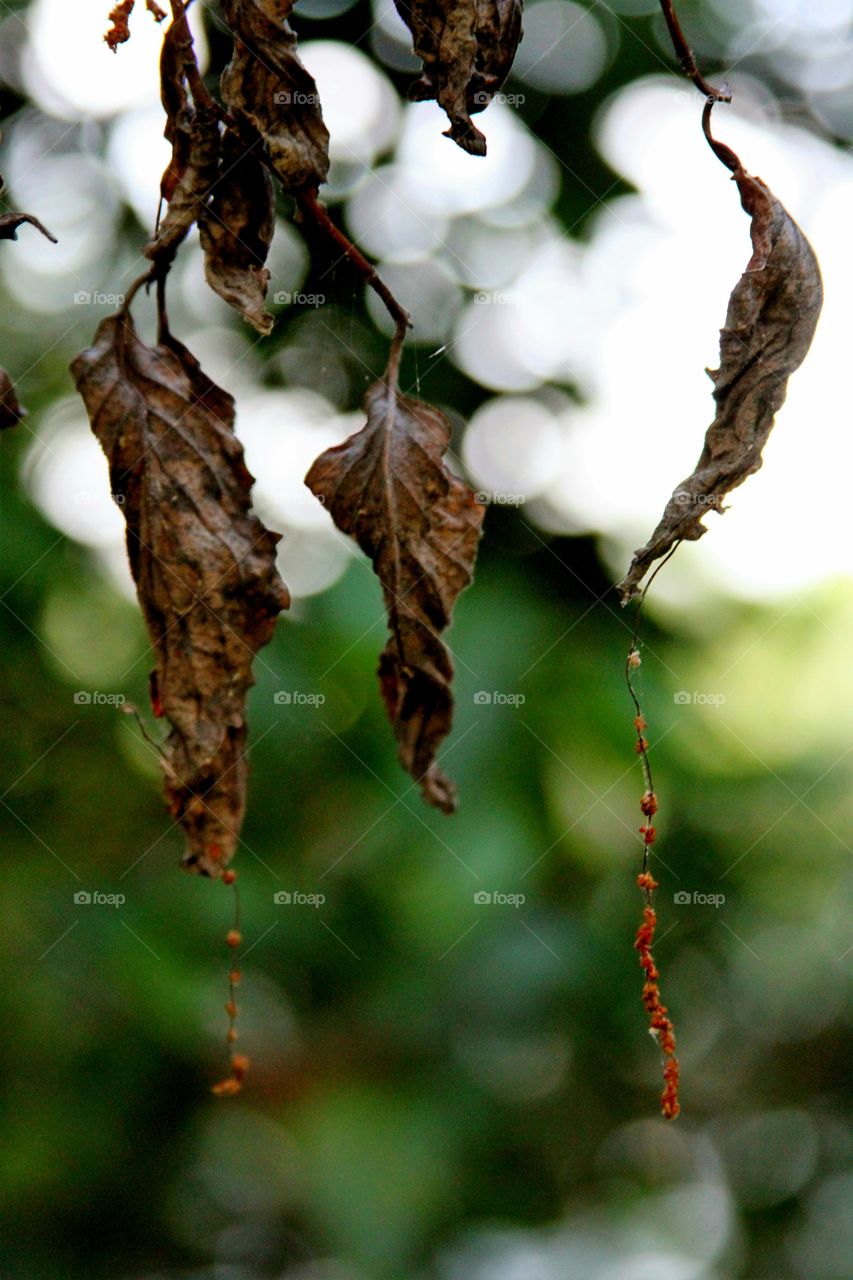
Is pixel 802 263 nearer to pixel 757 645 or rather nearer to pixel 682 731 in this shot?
pixel 682 731

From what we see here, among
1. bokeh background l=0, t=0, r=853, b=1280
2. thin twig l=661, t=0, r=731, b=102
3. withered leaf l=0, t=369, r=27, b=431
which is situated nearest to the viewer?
thin twig l=661, t=0, r=731, b=102

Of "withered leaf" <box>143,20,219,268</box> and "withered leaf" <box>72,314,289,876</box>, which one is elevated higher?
"withered leaf" <box>143,20,219,268</box>

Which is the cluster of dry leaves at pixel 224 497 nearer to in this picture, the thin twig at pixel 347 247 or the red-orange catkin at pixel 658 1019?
the thin twig at pixel 347 247

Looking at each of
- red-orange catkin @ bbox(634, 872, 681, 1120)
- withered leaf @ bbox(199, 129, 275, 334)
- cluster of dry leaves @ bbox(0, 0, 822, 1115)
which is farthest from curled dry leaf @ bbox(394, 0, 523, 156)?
red-orange catkin @ bbox(634, 872, 681, 1120)

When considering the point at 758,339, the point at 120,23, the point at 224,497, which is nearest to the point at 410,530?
the point at 224,497

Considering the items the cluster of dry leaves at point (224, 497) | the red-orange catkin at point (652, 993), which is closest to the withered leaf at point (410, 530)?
the cluster of dry leaves at point (224, 497)

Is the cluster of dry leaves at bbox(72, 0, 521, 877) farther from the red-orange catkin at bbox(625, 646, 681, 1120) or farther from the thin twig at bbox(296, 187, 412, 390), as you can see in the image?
the red-orange catkin at bbox(625, 646, 681, 1120)
